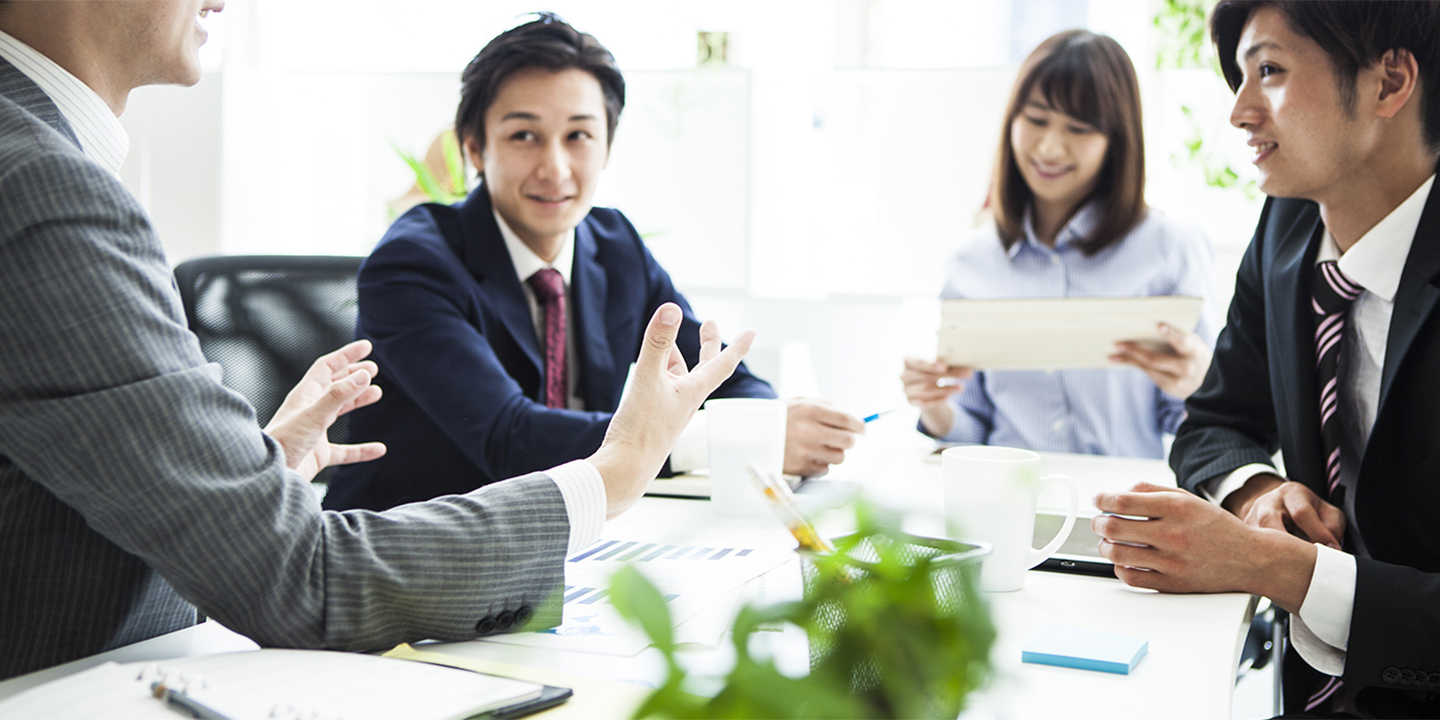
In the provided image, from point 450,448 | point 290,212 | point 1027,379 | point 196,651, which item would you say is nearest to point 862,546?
point 196,651

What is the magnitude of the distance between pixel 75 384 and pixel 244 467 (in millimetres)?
121

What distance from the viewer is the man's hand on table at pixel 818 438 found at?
1.52m

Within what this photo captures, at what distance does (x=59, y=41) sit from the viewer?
953mm

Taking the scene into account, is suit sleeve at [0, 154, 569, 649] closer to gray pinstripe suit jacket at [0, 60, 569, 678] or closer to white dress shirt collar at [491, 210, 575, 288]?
gray pinstripe suit jacket at [0, 60, 569, 678]

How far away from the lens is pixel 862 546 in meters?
0.49

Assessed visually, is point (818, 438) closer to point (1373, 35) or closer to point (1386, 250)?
point (1386, 250)

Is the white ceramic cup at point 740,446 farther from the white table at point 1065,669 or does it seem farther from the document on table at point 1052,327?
the document on table at point 1052,327

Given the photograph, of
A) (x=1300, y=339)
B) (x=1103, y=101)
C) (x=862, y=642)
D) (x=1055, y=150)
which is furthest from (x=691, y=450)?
(x=1103, y=101)

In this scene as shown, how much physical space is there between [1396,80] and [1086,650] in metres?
1.00

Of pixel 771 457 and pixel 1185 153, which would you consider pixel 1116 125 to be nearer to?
pixel 1185 153

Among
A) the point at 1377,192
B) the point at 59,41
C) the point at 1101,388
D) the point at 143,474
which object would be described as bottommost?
the point at 1101,388

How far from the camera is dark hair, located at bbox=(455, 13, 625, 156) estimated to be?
1.84 meters

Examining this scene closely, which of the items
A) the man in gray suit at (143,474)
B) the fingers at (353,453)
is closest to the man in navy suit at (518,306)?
the fingers at (353,453)

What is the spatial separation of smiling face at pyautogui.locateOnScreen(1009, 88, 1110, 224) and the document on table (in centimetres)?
68
